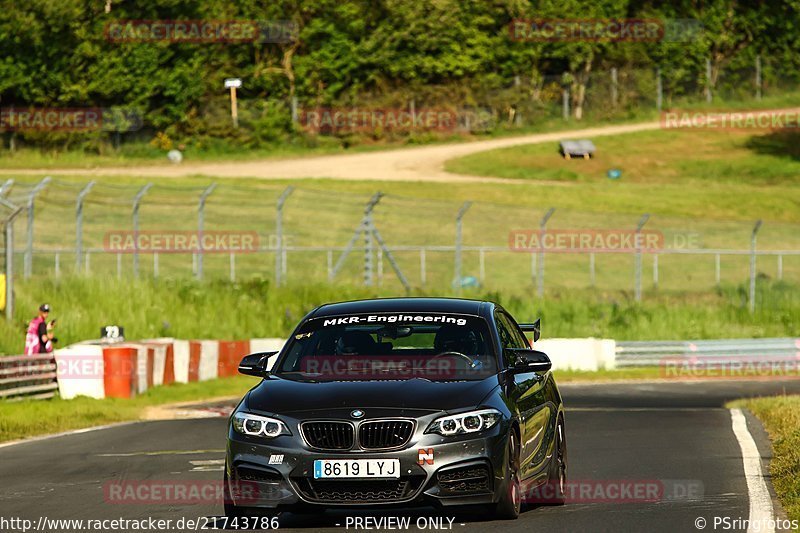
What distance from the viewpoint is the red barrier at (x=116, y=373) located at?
2372 cm

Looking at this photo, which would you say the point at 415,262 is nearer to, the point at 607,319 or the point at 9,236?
the point at 607,319

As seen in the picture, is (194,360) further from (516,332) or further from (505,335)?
(505,335)

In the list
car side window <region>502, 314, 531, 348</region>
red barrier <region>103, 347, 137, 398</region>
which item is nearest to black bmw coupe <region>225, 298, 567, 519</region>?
car side window <region>502, 314, 531, 348</region>

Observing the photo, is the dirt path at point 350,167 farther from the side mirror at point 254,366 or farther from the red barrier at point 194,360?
the side mirror at point 254,366

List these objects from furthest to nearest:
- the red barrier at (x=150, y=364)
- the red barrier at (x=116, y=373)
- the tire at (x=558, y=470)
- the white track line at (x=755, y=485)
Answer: the red barrier at (x=150, y=364)
the red barrier at (x=116, y=373)
the tire at (x=558, y=470)
the white track line at (x=755, y=485)

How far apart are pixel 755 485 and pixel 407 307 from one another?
10.0ft

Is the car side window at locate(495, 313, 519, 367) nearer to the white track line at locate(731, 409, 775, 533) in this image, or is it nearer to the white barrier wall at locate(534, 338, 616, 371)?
the white track line at locate(731, 409, 775, 533)

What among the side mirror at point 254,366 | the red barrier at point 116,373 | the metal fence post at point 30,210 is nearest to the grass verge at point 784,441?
the side mirror at point 254,366

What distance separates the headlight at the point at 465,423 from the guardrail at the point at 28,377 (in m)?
13.4

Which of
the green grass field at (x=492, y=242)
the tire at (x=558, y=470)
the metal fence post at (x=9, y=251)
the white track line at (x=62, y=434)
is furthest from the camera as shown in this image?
the green grass field at (x=492, y=242)

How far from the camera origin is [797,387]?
2867 cm

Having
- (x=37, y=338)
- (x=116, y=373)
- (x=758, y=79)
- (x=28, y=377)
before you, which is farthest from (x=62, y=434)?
(x=758, y=79)

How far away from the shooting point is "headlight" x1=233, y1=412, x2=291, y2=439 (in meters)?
9.45

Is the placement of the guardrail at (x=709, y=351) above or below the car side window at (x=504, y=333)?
below
